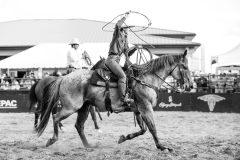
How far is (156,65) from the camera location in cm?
766

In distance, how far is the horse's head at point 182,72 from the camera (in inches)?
296

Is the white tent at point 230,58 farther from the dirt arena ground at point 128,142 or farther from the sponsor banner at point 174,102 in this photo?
the dirt arena ground at point 128,142

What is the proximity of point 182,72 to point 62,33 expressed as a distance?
95.5ft

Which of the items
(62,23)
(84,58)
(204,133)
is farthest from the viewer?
(62,23)

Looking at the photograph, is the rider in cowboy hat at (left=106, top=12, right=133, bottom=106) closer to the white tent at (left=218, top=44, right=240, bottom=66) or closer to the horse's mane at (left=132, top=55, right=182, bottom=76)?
the horse's mane at (left=132, top=55, right=182, bottom=76)

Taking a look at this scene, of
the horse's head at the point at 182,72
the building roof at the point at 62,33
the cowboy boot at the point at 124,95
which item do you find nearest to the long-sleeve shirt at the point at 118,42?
the cowboy boot at the point at 124,95

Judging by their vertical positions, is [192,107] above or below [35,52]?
below

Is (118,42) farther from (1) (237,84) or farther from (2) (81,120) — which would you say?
(1) (237,84)

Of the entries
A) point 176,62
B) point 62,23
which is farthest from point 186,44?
point 176,62

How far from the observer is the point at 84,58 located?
1084cm

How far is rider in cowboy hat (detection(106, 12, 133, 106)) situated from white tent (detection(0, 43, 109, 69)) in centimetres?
1271

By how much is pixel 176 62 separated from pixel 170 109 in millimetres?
9281

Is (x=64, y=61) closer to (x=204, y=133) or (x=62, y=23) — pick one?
(x=204, y=133)

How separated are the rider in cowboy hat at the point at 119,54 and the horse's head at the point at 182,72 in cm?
105
